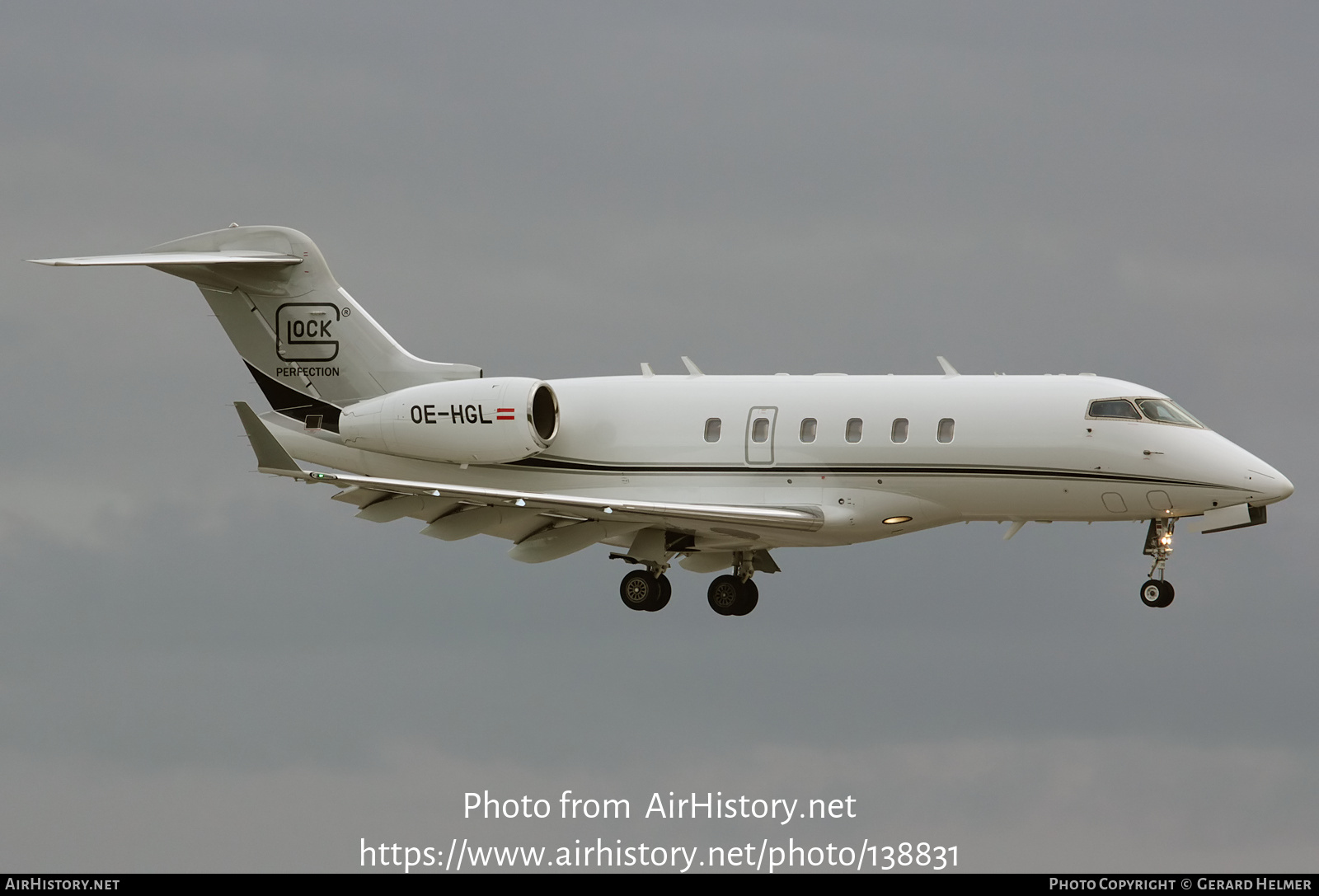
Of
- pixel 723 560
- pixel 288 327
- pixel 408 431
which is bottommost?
pixel 723 560

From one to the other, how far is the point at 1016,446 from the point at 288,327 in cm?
1362

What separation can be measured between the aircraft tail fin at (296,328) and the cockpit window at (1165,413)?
12267mm

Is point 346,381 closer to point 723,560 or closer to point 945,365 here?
point 723,560

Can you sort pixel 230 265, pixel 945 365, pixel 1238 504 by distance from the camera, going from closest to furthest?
pixel 1238 504 → pixel 945 365 → pixel 230 265

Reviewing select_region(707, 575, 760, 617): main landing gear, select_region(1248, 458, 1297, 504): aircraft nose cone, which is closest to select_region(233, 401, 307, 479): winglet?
select_region(707, 575, 760, 617): main landing gear

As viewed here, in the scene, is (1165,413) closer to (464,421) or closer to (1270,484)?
(1270,484)

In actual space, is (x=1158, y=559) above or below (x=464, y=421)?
below

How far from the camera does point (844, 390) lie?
31844 mm

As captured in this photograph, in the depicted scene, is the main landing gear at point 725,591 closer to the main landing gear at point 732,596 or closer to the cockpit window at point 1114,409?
the main landing gear at point 732,596

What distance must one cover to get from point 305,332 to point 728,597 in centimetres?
919

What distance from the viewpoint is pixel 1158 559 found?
30.6m

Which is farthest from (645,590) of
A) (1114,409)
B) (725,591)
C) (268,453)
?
(1114,409)

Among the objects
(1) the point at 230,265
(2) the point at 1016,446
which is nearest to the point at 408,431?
(1) the point at 230,265

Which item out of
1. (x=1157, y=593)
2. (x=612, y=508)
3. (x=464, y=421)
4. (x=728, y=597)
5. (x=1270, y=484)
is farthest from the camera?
(x=728, y=597)
